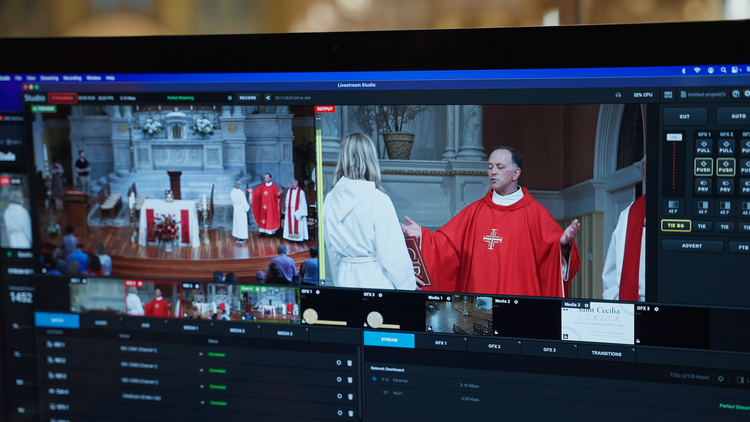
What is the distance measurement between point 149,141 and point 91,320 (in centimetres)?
37

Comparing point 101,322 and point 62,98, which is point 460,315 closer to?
point 101,322

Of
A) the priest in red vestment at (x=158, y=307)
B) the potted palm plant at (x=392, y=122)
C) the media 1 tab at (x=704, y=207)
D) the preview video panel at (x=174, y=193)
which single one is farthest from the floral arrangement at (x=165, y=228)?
the media 1 tab at (x=704, y=207)

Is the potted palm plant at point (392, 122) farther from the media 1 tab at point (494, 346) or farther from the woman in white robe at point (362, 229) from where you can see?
the media 1 tab at point (494, 346)

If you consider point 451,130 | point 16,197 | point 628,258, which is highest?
point 451,130

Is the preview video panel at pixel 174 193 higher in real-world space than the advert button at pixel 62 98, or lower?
lower

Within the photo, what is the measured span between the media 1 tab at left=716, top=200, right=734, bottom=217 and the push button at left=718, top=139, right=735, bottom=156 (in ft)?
0.24

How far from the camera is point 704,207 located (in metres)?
0.76

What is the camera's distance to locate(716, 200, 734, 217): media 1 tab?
0.75 m

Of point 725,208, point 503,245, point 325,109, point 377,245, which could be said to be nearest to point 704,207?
point 725,208

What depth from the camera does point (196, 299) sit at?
0.91 metres

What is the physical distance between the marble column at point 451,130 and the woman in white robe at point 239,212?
35cm

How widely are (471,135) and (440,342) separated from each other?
35 cm

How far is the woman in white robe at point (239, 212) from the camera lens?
87 centimetres

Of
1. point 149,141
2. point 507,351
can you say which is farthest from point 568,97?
point 149,141
